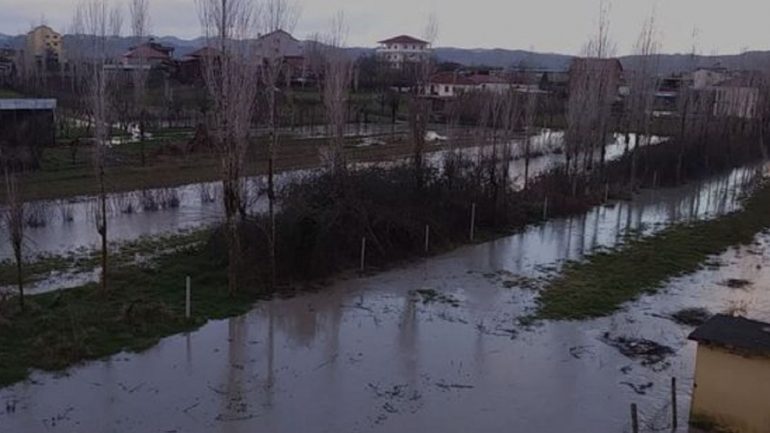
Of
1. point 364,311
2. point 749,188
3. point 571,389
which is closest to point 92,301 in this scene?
point 364,311

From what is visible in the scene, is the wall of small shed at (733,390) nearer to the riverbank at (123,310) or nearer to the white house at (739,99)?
the riverbank at (123,310)

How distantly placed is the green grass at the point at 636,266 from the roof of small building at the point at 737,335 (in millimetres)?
4159

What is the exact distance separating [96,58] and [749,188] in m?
23.1

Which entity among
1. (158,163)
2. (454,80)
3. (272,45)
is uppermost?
(272,45)

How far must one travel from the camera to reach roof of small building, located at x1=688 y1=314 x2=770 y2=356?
8039mm

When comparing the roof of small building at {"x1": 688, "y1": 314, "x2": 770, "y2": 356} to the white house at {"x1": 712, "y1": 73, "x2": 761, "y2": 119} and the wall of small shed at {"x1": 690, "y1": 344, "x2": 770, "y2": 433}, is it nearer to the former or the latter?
the wall of small shed at {"x1": 690, "y1": 344, "x2": 770, "y2": 433}

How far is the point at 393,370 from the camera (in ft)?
33.8

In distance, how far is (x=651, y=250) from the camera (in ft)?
58.5

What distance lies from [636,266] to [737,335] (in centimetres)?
807

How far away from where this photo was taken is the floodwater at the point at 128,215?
1627 cm

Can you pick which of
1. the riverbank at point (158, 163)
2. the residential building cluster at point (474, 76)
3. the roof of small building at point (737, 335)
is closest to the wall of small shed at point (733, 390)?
the roof of small building at point (737, 335)

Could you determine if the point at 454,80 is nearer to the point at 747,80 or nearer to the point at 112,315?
the point at 747,80

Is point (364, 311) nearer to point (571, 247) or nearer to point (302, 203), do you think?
point (302, 203)

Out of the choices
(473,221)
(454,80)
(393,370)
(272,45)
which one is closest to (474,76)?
(454,80)
